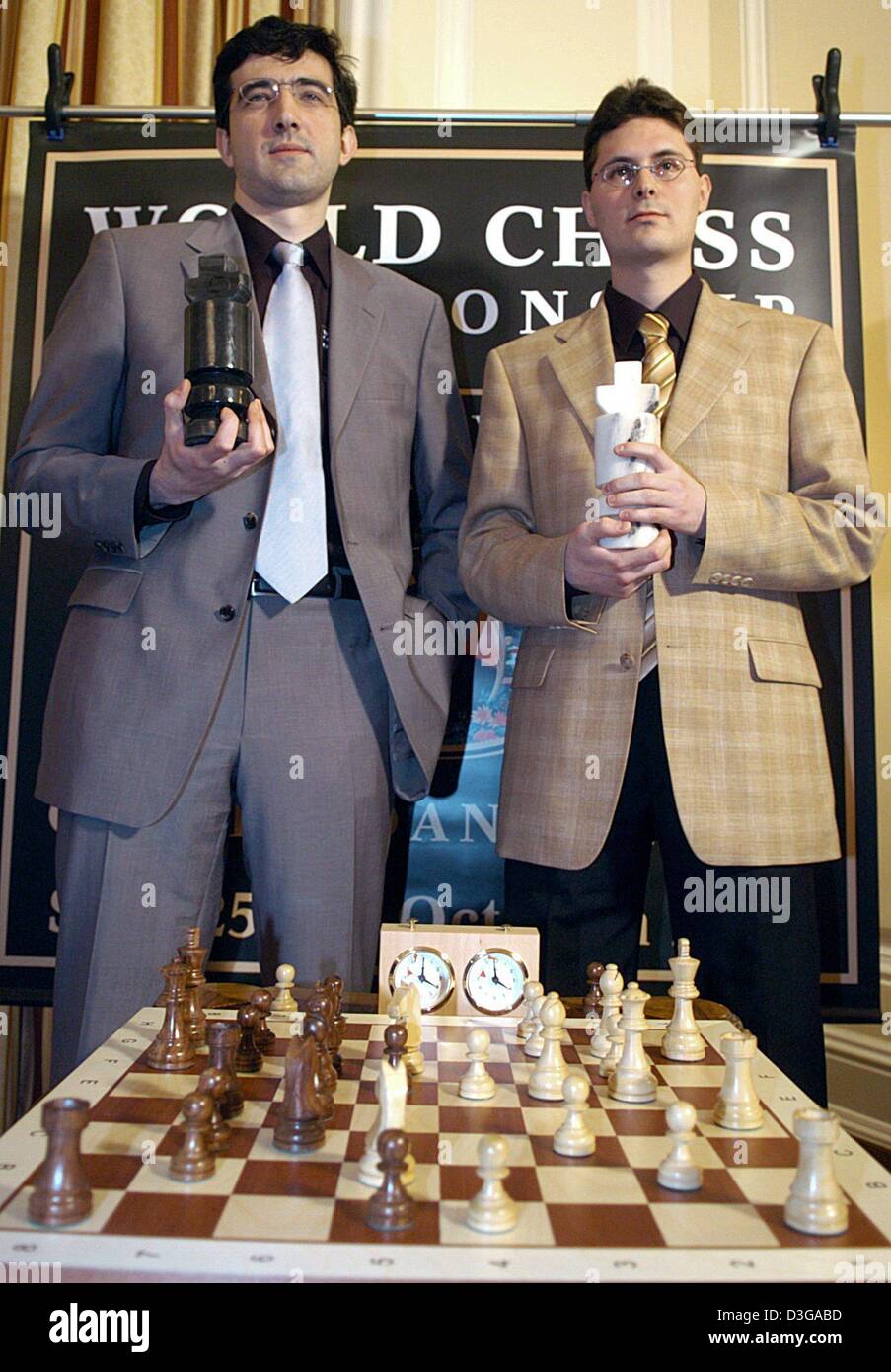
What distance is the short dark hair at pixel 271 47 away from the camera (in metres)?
2.22

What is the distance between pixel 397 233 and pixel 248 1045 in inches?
76.4

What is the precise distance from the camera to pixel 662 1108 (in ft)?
4.20

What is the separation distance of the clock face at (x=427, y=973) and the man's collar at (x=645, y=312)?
1160 millimetres

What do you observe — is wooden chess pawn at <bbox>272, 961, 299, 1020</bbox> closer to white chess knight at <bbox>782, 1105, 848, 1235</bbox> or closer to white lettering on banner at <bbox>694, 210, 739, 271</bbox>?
white chess knight at <bbox>782, 1105, 848, 1235</bbox>

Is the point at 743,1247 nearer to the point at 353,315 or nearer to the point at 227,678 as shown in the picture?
the point at 227,678

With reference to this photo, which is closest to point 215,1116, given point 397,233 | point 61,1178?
point 61,1178

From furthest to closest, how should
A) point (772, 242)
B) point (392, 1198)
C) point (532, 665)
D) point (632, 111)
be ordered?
point (772, 242) → point (632, 111) → point (532, 665) → point (392, 1198)

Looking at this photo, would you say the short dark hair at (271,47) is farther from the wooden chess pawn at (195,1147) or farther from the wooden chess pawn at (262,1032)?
the wooden chess pawn at (195,1147)

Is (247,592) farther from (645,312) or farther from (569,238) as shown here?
(569,238)

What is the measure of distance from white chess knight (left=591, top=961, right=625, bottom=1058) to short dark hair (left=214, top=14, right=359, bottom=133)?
1705 millimetres

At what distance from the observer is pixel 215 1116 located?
43.6 inches

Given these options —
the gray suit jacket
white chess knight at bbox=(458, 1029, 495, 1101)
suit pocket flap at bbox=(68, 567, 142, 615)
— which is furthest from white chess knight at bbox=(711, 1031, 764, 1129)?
suit pocket flap at bbox=(68, 567, 142, 615)

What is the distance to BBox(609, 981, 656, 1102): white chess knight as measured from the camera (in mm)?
1303

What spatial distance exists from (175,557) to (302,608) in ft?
0.76
